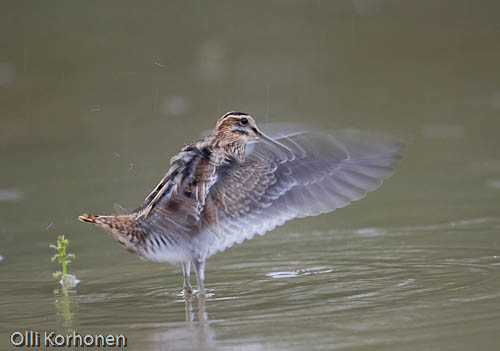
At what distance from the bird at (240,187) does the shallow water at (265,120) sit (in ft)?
1.18

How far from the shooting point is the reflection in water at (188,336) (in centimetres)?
498

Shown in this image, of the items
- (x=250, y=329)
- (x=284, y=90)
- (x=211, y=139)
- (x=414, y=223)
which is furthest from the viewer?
(x=284, y=90)

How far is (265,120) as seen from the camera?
452 inches

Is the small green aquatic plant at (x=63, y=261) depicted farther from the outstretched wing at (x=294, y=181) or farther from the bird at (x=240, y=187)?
the outstretched wing at (x=294, y=181)

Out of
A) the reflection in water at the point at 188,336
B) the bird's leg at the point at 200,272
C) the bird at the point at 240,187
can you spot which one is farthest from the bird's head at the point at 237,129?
the reflection in water at the point at 188,336

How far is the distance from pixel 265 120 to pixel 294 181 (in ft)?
16.7

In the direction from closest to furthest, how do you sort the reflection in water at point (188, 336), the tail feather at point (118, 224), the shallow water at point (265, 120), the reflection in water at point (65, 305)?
the reflection in water at point (188, 336) → the shallow water at point (265, 120) → the reflection in water at point (65, 305) → the tail feather at point (118, 224)

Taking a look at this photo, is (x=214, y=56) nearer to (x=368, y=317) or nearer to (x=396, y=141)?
(x=396, y=141)

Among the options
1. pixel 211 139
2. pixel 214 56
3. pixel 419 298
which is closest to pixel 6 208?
pixel 211 139

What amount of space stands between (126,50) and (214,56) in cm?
124

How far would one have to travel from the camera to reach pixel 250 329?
17.0ft

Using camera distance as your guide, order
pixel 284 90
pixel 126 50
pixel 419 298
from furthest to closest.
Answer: pixel 126 50
pixel 284 90
pixel 419 298

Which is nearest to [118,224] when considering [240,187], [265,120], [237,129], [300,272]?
[240,187]

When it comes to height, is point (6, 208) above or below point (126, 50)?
below
